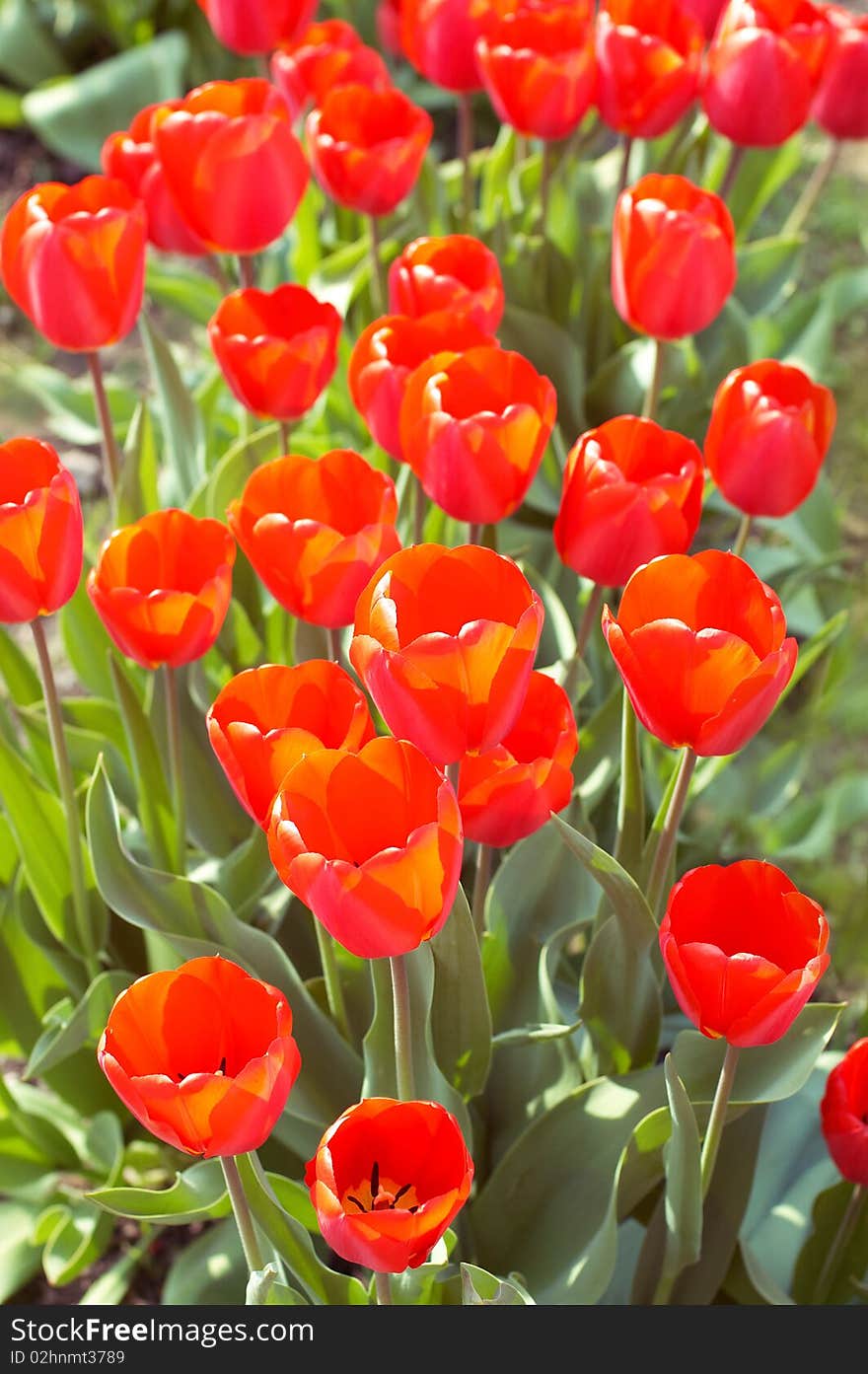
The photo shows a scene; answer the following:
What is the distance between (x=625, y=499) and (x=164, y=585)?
0.37 m

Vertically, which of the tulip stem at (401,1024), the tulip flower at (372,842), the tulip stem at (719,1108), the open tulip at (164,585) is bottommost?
the tulip stem at (719,1108)

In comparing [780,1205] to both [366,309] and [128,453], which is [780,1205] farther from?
[366,309]

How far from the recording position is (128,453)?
1.65 metres

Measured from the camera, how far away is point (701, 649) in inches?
37.7

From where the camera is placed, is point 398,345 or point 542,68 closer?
point 398,345

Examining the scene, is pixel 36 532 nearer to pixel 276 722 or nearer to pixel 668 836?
pixel 276 722

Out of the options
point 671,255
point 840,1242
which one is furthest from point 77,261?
point 840,1242

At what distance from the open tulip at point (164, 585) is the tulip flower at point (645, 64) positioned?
3.08 ft

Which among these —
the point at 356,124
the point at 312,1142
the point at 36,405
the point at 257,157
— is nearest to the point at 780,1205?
the point at 312,1142

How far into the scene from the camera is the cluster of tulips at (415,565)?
2.94 ft

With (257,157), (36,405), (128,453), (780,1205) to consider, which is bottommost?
(36,405)

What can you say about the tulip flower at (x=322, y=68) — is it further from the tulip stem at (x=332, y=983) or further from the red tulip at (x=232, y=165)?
the tulip stem at (x=332, y=983)

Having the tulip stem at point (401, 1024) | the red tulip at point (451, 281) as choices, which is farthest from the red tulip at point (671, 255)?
the tulip stem at point (401, 1024)

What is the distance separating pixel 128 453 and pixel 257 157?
336 mm
